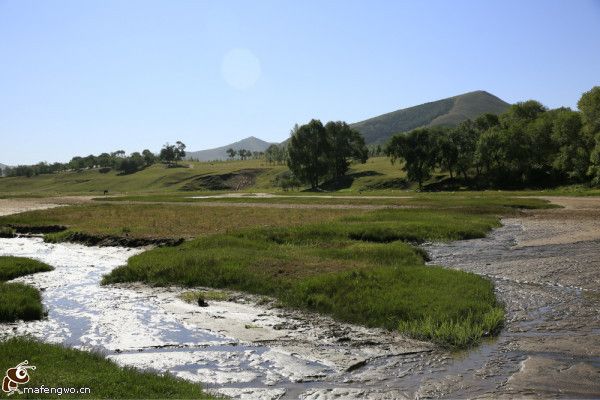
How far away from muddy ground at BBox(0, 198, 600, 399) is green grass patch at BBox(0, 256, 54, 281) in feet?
6.90

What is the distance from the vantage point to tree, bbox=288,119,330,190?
144 m

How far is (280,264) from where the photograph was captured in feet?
92.9

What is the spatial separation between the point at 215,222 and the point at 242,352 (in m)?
36.6

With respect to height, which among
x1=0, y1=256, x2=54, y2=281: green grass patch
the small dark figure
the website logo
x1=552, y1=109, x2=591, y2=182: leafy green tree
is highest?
x1=552, y1=109, x2=591, y2=182: leafy green tree

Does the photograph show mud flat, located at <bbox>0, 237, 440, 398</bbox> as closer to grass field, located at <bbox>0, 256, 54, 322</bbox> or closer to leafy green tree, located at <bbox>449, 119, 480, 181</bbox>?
grass field, located at <bbox>0, 256, 54, 322</bbox>

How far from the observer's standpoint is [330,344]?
16875mm

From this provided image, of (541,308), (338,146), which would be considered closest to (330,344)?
(541,308)

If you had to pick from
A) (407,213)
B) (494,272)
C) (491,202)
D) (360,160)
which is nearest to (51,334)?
(494,272)

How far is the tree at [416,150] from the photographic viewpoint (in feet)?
422

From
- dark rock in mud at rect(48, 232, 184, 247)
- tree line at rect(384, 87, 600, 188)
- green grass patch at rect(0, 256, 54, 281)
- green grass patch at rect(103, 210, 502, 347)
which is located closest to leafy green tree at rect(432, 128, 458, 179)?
tree line at rect(384, 87, 600, 188)

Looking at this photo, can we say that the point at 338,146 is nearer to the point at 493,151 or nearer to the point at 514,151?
the point at 493,151

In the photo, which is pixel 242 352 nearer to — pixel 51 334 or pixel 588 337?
pixel 51 334

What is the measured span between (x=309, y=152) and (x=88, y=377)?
437 feet

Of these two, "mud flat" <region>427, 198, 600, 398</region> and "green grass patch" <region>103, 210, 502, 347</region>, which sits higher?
"green grass patch" <region>103, 210, 502, 347</region>
